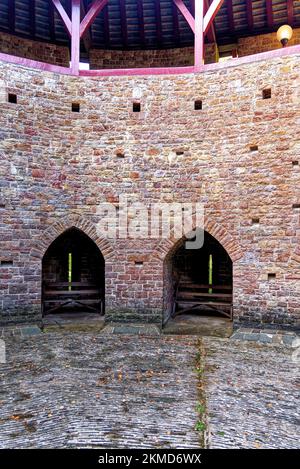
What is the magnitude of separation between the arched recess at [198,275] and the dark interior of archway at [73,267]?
222 centimetres

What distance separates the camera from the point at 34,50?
39.6 ft

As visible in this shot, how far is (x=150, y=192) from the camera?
875cm

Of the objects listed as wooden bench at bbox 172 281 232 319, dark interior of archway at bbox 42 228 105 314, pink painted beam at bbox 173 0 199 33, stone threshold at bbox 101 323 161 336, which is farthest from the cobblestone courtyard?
pink painted beam at bbox 173 0 199 33

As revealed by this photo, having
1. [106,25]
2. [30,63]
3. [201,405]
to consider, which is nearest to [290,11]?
[106,25]

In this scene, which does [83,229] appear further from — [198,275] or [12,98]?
[198,275]

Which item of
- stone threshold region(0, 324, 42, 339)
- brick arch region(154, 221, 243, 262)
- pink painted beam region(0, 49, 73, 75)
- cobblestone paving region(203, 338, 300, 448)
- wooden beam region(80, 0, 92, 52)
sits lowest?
cobblestone paving region(203, 338, 300, 448)

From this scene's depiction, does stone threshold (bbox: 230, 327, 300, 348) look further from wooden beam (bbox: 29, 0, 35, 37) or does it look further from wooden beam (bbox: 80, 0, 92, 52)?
wooden beam (bbox: 29, 0, 35, 37)

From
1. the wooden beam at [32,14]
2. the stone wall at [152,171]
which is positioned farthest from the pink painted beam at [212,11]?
the wooden beam at [32,14]

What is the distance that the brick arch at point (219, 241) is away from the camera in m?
8.34

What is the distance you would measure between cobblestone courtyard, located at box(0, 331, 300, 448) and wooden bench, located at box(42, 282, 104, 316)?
7.42 feet

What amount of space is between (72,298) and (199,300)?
3804mm

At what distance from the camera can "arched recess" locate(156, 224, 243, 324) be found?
29.2 ft

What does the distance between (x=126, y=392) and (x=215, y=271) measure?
22.0ft

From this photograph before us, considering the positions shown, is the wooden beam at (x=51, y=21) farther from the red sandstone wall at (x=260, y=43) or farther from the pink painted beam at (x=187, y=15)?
the red sandstone wall at (x=260, y=43)
